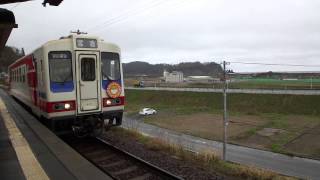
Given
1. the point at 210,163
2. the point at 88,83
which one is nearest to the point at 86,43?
the point at 88,83

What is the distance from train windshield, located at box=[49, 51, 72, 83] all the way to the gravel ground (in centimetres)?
250

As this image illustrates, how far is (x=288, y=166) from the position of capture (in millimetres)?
29797

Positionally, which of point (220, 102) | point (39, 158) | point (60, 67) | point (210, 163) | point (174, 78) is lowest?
point (220, 102)

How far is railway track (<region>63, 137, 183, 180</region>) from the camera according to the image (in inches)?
349

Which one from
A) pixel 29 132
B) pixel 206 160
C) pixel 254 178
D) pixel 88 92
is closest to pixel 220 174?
pixel 254 178

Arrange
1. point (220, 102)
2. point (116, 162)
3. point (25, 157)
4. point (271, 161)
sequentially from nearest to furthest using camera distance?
point (25, 157), point (116, 162), point (271, 161), point (220, 102)

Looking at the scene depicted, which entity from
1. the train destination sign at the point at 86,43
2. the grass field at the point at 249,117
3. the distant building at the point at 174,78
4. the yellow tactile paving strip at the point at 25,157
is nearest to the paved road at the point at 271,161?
the grass field at the point at 249,117

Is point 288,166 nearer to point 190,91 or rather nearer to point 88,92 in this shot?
point 88,92

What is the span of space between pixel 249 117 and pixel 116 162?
42.8 meters

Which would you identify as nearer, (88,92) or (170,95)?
(88,92)

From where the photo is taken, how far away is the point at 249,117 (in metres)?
51.3

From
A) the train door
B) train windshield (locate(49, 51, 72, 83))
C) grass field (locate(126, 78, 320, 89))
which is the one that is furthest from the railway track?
grass field (locate(126, 78, 320, 89))

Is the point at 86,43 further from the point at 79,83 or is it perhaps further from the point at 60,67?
the point at 79,83

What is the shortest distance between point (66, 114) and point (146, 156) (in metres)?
2.79
